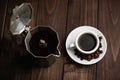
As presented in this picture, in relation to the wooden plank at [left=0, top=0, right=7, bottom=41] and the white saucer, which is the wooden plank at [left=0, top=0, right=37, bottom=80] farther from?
the white saucer

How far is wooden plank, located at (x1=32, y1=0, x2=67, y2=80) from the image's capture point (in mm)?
1005

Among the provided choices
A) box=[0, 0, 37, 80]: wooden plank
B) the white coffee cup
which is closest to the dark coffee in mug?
the white coffee cup

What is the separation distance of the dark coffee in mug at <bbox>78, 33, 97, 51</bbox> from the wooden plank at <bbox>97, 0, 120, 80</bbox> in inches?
2.5

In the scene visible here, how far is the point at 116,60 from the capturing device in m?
1.01

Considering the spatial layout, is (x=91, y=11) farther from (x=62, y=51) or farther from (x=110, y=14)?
(x=62, y=51)

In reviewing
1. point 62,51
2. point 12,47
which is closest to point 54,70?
point 62,51

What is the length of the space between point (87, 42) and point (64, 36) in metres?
0.09

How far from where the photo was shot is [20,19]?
956 mm

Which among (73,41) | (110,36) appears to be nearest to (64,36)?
(73,41)

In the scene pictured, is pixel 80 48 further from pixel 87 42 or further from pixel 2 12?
pixel 2 12

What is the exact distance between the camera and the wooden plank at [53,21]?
1.00 metres

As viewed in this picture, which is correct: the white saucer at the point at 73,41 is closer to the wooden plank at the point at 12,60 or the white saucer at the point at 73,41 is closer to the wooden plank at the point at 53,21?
Answer: the wooden plank at the point at 53,21

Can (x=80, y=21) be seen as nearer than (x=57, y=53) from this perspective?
No

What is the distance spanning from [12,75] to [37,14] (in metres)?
0.24
